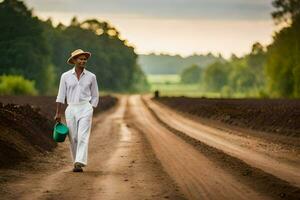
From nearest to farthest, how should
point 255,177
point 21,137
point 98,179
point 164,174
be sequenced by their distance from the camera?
point 98,179 → point 255,177 → point 164,174 → point 21,137

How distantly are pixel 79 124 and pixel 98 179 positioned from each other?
169cm

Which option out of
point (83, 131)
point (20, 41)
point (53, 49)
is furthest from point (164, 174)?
point (53, 49)

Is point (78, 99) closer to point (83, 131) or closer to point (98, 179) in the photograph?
point (83, 131)

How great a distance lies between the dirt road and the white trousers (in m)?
0.46

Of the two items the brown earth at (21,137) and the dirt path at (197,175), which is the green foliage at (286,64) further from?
the dirt path at (197,175)

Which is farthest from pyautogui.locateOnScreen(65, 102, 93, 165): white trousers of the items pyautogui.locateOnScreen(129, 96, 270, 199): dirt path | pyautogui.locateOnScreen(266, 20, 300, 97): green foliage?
pyautogui.locateOnScreen(266, 20, 300, 97): green foliage

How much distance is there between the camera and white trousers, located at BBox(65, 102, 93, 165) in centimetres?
1342

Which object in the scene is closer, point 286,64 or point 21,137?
point 21,137

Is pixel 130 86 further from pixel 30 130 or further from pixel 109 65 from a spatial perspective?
pixel 30 130

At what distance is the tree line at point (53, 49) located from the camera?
296ft

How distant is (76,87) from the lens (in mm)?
13477

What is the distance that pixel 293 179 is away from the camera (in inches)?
489

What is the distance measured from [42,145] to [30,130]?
94cm

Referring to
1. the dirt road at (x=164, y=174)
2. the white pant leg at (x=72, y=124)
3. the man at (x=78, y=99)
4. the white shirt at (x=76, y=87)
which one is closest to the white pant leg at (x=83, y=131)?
the man at (x=78, y=99)
